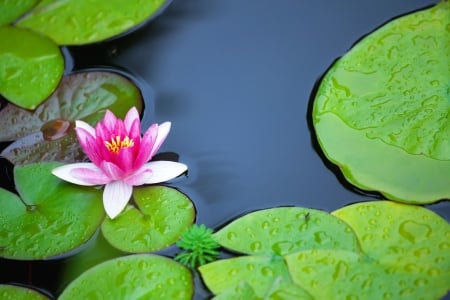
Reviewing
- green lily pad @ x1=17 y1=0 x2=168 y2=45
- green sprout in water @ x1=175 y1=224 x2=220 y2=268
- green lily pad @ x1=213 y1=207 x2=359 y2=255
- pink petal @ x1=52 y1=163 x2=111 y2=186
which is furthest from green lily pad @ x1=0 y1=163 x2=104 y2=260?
green lily pad @ x1=17 y1=0 x2=168 y2=45

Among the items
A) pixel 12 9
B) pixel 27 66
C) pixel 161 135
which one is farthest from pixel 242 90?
pixel 12 9

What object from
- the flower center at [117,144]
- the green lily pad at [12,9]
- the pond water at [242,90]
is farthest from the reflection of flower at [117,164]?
the green lily pad at [12,9]

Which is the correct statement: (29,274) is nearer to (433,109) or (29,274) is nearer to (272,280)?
(272,280)

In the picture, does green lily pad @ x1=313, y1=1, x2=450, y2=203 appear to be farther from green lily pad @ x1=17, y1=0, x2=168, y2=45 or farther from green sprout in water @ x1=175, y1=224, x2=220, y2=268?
green lily pad @ x1=17, y1=0, x2=168, y2=45

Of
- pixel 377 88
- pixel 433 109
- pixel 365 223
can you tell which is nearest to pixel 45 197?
pixel 365 223

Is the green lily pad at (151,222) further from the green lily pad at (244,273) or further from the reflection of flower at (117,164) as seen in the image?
the green lily pad at (244,273)

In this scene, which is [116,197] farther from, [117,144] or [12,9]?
[12,9]

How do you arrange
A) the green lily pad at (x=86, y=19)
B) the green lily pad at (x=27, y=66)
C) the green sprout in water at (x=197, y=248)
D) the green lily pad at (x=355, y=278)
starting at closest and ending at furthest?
the green lily pad at (x=355, y=278) < the green sprout in water at (x=197, y=248) < the green lily pad at (x=27, y=66) < the green lily pad at (x=86, y=19)
